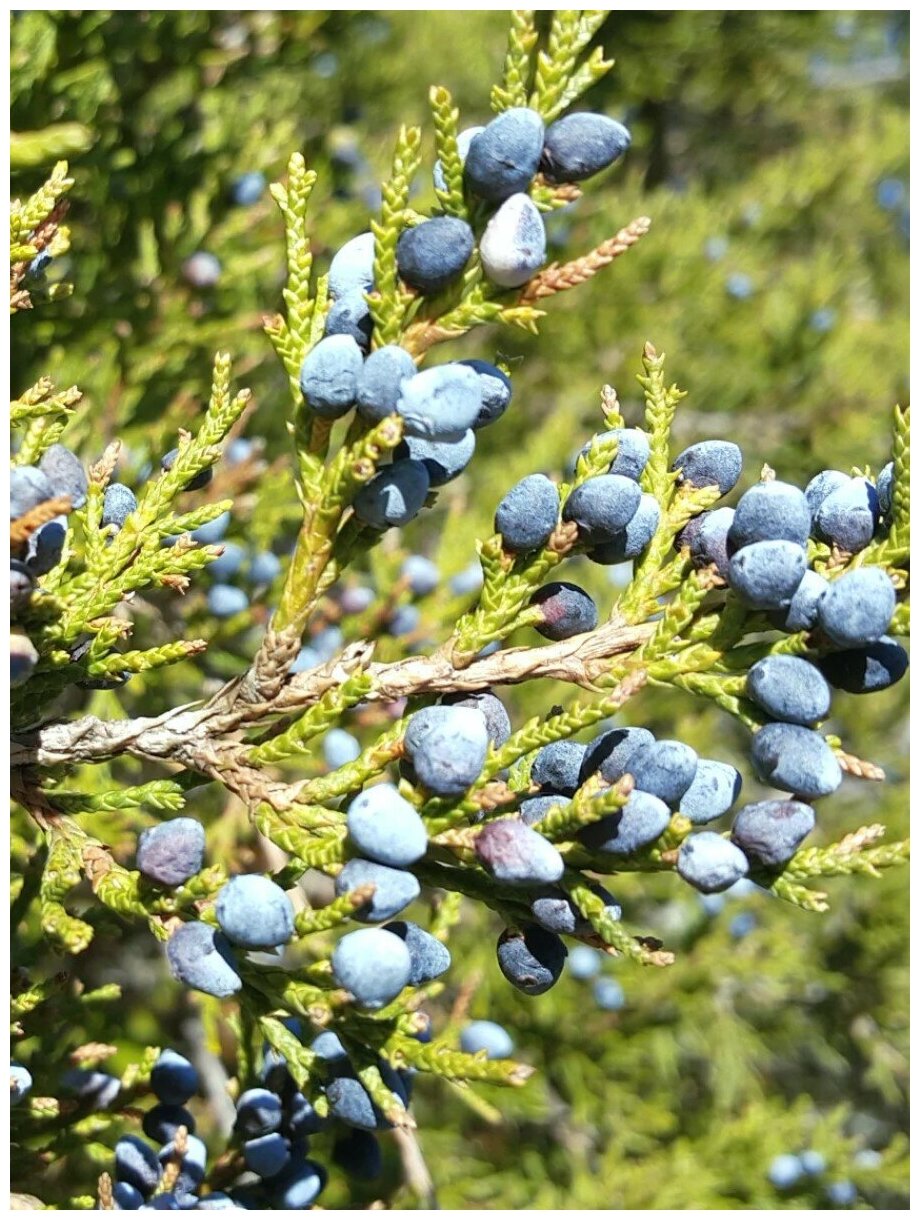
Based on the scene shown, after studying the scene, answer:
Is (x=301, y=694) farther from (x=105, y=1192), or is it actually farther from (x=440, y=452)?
(x=105, y=1192)

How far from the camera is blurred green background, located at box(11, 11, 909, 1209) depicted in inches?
90.6

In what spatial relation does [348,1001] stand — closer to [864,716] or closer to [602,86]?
[864,716]

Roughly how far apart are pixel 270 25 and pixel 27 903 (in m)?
2.28

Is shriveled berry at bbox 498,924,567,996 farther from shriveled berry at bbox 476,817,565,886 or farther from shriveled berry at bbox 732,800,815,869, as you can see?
shriveled berry at bbox 732,800,815,869

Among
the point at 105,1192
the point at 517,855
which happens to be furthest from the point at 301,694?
the point at 105,1192

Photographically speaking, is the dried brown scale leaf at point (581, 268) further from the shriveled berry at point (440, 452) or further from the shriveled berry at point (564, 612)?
the shriveled berry at point (564, 612)

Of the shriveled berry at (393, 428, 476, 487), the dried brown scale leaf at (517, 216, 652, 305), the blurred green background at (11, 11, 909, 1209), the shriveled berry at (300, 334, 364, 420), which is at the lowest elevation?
the blurred green background at (11, 11, 909, 1209)

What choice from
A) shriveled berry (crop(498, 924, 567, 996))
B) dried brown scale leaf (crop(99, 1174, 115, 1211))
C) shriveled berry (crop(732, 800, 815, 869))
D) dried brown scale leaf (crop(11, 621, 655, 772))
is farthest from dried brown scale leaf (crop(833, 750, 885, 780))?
dried brown scale leaf (crop(99, 1174, 115, 1211))

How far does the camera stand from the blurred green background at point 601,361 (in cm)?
230

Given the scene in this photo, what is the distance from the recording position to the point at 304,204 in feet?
4.17

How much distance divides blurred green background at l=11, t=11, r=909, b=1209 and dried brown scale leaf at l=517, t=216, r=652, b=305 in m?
0.50

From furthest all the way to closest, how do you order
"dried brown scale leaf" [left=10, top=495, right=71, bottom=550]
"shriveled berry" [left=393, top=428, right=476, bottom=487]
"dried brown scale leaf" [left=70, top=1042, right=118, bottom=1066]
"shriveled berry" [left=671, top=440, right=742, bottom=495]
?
1. "dried brown scale leaf" [left=70, top=1042, right=118, bottom=1066]
2. "shriveled berry" [left=671, top=440, right=742, bottom=495]
3. "shriveled berry" [left=393, top=428, right=476, bottom=487]
4. "dried brown scale leaf" [left=10, top=495, right=71, bottom=550]

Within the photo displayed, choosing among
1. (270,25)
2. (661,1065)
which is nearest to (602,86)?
(270,25)

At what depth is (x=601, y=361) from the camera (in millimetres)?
3732
